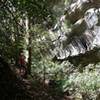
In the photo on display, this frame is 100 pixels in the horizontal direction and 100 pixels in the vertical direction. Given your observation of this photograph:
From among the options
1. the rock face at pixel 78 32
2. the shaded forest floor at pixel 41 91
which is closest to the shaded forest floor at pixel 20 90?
the shaded forest floor at pixel 41 91

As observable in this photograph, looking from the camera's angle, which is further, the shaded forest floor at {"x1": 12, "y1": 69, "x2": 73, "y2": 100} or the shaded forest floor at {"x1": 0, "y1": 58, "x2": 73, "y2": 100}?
the shaded forest floor at {"x1": 12, "y1": 69, "x2": 73, "y2": 100}

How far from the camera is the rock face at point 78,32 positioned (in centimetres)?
1241

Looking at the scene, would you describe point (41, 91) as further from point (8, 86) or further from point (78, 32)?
point (78, 32)

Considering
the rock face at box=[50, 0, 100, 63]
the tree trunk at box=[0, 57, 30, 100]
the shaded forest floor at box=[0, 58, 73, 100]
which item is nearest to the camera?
the tree trunk at box=[0, 57, 30, 100]

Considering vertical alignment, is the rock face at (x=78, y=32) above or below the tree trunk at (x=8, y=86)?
above

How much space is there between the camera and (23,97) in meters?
7.96

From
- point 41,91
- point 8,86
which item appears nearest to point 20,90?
point 8,86

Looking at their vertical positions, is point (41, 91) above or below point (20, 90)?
above

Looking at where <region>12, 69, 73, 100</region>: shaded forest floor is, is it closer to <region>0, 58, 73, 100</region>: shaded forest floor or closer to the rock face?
<region>0, 58, 73, 100</region>: shaded forest floor

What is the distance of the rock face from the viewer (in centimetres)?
1241

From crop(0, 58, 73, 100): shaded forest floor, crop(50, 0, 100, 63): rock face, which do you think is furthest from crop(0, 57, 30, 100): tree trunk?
crop(50, 0, 100, 63): rock face

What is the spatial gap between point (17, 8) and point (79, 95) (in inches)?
225

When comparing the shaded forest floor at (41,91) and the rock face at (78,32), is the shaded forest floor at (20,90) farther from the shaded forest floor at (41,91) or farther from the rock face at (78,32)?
the rock face at (78,32)

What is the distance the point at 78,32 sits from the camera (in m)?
13.4
